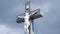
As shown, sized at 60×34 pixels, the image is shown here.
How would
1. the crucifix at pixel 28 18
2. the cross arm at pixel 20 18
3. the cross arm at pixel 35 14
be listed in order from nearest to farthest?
the crucifix at pixel 28 18, the cross arm at pixel 35 14, the cross arm at pixel 20 18

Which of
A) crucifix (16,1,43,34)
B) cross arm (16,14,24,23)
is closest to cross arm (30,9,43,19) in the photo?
crucifix (16,1,43,34)

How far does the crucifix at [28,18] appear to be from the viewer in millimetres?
16163

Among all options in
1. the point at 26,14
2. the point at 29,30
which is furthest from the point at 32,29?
the point at 26,14

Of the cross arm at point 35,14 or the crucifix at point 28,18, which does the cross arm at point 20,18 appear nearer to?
the crucifix at point 28,18

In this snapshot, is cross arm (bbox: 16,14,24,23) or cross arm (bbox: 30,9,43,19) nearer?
cross arm (bbox: 30,9,43,19)

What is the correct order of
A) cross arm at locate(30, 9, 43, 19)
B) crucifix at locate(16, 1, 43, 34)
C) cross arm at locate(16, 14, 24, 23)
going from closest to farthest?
crucifix at locate(16, 1, 43, 34), cross arm at locate(30, 9, 43, 19), cross arm at locate(16, 14, 24, 23)

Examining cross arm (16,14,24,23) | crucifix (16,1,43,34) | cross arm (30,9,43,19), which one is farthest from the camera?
cross arm (16,14,24,23)

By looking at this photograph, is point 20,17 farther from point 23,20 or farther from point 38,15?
point 38,15

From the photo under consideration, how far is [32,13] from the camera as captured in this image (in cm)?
1664

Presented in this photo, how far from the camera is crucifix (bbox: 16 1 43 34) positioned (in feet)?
53.0

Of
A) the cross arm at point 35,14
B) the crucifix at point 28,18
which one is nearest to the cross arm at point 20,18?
the crucifix at point 28,18

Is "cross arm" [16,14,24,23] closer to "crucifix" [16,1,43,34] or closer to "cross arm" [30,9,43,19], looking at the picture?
"crucifix" [16,1,43,34]

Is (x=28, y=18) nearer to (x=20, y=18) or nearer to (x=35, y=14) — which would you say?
(x=35, y=14)

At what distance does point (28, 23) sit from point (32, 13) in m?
0.78
